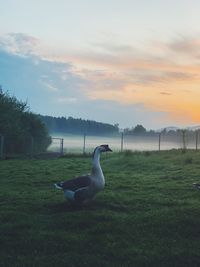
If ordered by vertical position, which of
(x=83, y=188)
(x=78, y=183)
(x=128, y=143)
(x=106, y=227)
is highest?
(x=128, y=143)

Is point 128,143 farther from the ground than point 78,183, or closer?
farther from the ground

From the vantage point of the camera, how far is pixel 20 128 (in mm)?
50750

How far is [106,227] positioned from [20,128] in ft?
130

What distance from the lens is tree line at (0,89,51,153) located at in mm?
49147

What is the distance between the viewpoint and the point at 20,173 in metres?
26.0

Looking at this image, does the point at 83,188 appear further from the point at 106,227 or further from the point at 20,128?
the point at 20,128

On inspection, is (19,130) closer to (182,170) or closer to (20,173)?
(20,173)

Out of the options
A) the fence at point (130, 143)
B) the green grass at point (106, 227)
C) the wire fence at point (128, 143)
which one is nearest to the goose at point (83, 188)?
the green grass at point (106, 227)

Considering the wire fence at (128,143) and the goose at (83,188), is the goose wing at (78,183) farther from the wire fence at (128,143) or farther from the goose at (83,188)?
the wire fence at (128,143)

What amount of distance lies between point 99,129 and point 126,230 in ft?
266

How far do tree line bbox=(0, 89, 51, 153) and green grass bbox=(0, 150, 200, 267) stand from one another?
3034cm

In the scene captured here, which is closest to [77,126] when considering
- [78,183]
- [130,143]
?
[130,143]

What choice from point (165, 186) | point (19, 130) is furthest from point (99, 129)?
point (165, 186)

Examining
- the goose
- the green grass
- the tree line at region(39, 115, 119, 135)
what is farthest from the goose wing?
the tree line at region(39, 115, 119, 135)
